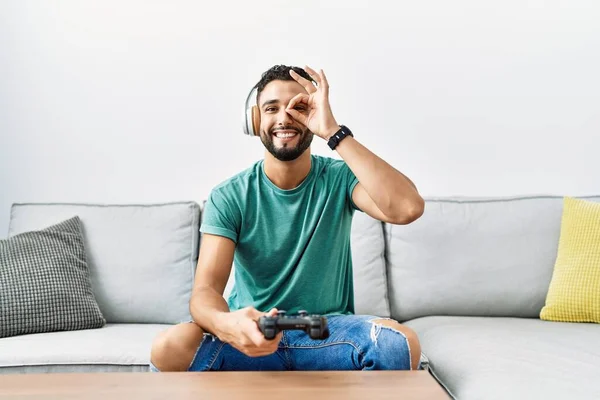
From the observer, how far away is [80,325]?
2139 mm

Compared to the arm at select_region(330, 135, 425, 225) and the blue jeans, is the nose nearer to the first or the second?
the arm at select_region(330, 135, 425, 225)

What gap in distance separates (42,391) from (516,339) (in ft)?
4.21

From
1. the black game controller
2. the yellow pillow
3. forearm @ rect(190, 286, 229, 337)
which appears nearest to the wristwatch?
forearm @ rect(190, 286, 229, 337)

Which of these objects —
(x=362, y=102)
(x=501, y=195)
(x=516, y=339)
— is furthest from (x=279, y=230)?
(x=501, y=195)

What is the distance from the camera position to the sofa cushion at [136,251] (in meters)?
2.31

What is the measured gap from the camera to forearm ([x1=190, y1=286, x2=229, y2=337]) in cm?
145

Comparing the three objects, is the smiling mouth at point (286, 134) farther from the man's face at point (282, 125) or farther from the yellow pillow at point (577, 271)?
the yellow pillow at point (577, 271)

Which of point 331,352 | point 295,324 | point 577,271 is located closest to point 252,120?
point 331,352

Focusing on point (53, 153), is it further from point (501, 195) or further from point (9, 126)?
point (501, 195)

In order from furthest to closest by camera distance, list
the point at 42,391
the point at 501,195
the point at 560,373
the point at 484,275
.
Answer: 1. the point at 501,195
2. the point at 484,275
3. the point at 560,373
4. the point at 42,391

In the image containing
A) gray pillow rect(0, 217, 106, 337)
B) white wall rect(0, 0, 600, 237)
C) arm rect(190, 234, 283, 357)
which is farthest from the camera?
white wall rect(0, 0, 600, 237)

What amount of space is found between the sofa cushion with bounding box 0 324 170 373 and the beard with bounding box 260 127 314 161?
67 cm

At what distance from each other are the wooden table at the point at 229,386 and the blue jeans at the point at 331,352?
0.15 metres

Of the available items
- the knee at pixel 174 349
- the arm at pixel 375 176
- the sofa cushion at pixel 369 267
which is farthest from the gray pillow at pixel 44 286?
the arm at pixel 375 176
